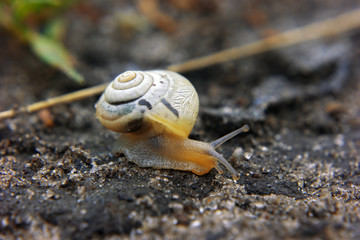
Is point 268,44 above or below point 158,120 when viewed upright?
above

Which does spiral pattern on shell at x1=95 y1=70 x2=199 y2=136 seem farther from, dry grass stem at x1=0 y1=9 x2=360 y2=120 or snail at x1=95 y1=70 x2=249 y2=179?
dry grass stem at x1=0 y1=9 x2=360 y2=120

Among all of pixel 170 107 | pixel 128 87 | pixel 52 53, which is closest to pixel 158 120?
pixel 170 107

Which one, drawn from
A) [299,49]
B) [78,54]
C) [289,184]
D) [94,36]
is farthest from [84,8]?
[289,184]

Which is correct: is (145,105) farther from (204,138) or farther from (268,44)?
(268,44)

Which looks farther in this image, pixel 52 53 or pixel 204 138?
pixel 52 53

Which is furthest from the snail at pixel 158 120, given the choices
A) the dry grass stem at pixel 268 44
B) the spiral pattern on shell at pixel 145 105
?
the dry grass stem at pixel 268 44

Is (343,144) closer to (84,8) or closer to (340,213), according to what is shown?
(340,213)

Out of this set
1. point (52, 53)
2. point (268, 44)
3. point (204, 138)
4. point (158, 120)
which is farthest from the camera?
point (268, 44)
